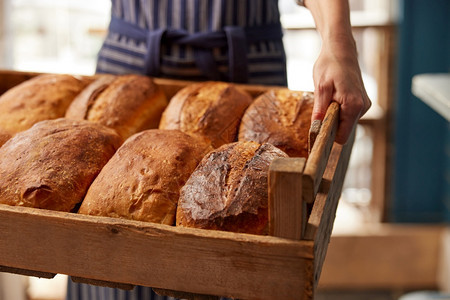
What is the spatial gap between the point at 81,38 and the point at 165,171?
253 cm

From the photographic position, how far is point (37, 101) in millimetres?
1383

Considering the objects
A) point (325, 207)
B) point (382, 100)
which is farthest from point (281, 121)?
point (382, 100)

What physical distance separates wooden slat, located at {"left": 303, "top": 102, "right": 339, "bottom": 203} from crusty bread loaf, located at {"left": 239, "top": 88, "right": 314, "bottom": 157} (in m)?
0.13

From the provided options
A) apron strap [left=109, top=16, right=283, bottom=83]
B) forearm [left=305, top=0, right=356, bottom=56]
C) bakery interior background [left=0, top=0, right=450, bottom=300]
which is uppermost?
forearm [left=305, top=0, right=356, bottom=56]

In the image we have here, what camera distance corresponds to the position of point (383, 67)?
308 cm

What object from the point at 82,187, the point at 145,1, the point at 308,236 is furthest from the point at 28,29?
the point at 308,236

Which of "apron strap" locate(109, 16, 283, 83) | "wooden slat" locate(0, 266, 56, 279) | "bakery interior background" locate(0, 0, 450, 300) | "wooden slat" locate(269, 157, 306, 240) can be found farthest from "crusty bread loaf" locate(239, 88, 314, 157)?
"bakery interior background" locate(0, 0, 450, 300)

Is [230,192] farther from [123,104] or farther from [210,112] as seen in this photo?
[123,104]

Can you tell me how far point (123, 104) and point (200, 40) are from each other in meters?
0.33

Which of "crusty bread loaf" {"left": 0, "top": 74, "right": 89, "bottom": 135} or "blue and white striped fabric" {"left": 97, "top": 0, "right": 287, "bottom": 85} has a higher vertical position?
"blue and white striped fabric" {"left": 97, "top": 0, "right": 287, "bottom": 85}

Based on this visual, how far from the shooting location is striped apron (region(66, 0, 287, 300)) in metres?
1.56

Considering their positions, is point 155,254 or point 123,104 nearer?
point 155,254

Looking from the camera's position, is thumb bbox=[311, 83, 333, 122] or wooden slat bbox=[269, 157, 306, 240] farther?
thumb bbox=[311, 83, 333, 122]

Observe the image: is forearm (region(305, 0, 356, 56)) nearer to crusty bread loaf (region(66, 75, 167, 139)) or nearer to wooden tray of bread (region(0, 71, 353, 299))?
wooden tray of bread (region(0, 71, 353, 299))
